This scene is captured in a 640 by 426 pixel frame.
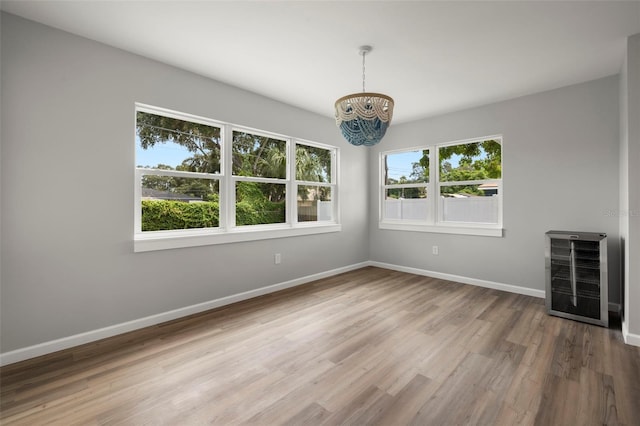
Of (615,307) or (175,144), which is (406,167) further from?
(175,144)

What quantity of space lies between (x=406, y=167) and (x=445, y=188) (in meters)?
0.79

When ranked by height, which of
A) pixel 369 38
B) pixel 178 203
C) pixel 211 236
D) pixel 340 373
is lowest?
pixel 340 373

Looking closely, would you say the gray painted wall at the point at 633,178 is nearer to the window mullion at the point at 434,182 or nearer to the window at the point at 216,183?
the window mullion at the point at 434,182

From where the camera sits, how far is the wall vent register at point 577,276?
299cm

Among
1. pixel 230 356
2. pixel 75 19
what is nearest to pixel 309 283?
pixel 230 356

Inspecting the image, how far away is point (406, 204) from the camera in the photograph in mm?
5211

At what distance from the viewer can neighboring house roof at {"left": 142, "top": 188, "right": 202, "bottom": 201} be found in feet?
9.92

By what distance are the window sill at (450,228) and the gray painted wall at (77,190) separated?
3.21 meters

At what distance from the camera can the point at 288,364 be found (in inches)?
88.4

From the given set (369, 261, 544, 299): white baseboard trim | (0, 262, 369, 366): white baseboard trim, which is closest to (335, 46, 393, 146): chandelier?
(0, 262, 369, 366): white baseboard trim

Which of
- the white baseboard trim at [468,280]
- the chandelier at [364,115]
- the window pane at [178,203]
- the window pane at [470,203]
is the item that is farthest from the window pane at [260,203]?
the window pane at [470,203]

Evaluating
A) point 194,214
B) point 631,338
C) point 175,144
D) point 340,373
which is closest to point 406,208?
point 631,338

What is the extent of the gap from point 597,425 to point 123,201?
380 cm

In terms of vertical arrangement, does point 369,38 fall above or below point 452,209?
above
